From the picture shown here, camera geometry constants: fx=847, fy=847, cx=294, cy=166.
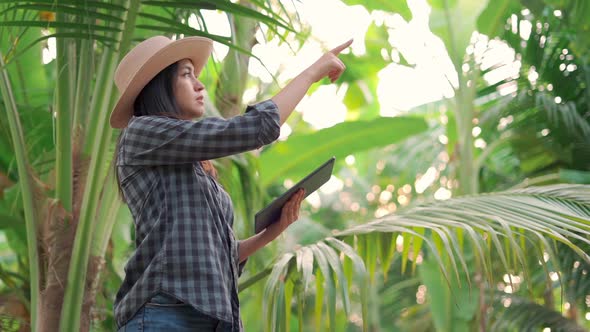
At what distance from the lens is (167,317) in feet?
4.50

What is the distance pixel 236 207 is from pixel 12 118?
43.8 inches

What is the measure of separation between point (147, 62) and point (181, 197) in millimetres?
269

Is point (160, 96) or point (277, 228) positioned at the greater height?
point (160, 96)

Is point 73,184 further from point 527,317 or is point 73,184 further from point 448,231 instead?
point 527,317

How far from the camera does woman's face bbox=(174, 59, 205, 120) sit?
1.52 metres

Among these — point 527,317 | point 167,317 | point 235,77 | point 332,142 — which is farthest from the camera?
point 332,142

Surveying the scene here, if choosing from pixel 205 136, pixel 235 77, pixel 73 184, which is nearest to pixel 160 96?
pixel 205 136

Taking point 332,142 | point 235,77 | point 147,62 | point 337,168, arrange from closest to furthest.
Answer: point 147,62 → point 235,77 → point 332,142 → point 337,168

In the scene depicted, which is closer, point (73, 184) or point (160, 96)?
point (160, 96)

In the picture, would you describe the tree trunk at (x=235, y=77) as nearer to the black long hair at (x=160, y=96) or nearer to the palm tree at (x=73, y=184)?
the palm tree at (x=73, y=184)

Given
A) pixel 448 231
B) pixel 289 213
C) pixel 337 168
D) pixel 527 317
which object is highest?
pixel 289 213

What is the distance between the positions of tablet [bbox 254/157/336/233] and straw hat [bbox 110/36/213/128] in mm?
310

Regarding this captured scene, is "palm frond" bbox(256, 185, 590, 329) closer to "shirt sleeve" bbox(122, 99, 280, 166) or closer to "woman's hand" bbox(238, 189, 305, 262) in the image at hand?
"woman's hand" bbox(238, 189, 305, 262)

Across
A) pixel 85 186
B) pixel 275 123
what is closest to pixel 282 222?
pixel 275 123
